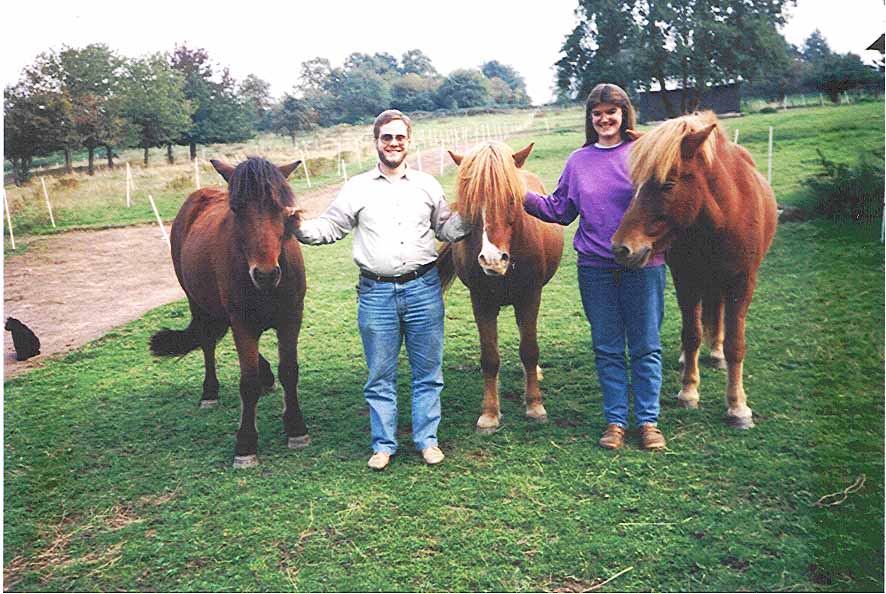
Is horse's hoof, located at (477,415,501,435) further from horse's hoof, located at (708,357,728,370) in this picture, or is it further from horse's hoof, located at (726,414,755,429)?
horse's hoof, located at (708,357,728,370)

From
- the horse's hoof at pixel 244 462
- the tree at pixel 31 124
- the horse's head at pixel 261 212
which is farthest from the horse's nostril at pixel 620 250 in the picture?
the tree at pixel 31 124

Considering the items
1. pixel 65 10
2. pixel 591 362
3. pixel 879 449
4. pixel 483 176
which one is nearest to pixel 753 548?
pixel 879 449

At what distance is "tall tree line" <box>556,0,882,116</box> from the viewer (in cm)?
405

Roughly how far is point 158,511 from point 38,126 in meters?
2.62

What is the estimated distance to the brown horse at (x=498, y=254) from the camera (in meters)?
3.39

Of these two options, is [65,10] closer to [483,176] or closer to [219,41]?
[219,41]

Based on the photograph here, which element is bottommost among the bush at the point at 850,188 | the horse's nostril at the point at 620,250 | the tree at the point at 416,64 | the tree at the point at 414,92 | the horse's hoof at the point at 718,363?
the horse's hoof at the point at 718,363

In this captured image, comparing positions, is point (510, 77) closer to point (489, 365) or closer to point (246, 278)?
point (489, 365)

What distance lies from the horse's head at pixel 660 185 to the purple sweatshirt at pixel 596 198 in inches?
6.8

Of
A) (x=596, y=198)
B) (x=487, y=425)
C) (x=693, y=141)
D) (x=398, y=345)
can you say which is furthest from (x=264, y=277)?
(x=693, y=141)

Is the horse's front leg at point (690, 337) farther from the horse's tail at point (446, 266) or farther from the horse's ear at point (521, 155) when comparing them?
the horse's tail at point (446, 266)

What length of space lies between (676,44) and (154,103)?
3.76m

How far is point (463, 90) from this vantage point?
5.02 metres

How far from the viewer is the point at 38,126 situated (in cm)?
410
